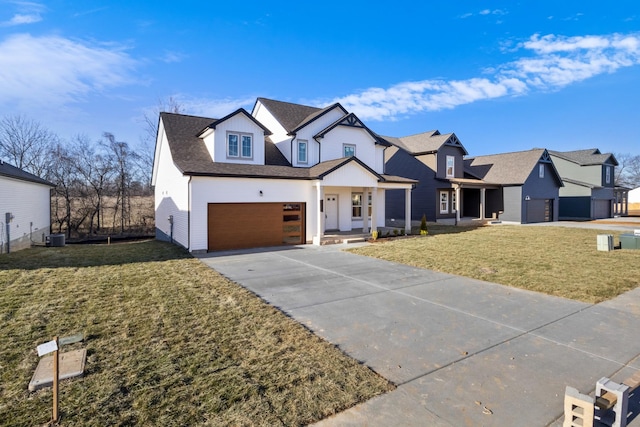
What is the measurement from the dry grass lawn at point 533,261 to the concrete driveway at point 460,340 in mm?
678

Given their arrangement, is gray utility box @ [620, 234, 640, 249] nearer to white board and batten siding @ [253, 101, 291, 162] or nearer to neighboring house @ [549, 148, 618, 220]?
white board and batten siding @ [253, 101, 291, 162]

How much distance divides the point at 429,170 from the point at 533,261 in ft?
53.7

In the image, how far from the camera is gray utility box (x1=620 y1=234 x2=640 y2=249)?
43.9 feet

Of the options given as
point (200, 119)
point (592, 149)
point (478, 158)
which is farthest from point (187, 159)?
point (592, 149)

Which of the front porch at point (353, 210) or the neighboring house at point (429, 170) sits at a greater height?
the neighboring house at point (429, 170)

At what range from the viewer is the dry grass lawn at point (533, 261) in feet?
26.1

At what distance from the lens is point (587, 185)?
105ft

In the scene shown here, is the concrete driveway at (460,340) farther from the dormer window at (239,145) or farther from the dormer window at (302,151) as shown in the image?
the dormer window at (302,151)

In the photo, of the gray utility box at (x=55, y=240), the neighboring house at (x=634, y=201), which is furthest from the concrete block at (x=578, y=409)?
the neighboring house at (x=634, y=201)

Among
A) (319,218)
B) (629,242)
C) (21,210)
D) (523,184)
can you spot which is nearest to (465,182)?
(523,184)

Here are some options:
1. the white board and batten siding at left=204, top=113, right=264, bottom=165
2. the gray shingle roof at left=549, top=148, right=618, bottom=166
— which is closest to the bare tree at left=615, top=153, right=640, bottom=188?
the gray shingle roof at left=549, top=148, right=618, bottom=166

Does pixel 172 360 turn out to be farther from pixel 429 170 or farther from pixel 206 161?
pixel 429 170

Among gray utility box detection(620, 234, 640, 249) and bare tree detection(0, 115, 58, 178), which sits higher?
bare tree detection(0, 115, 58, 178)

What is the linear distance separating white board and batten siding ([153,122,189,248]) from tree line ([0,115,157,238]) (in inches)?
282
